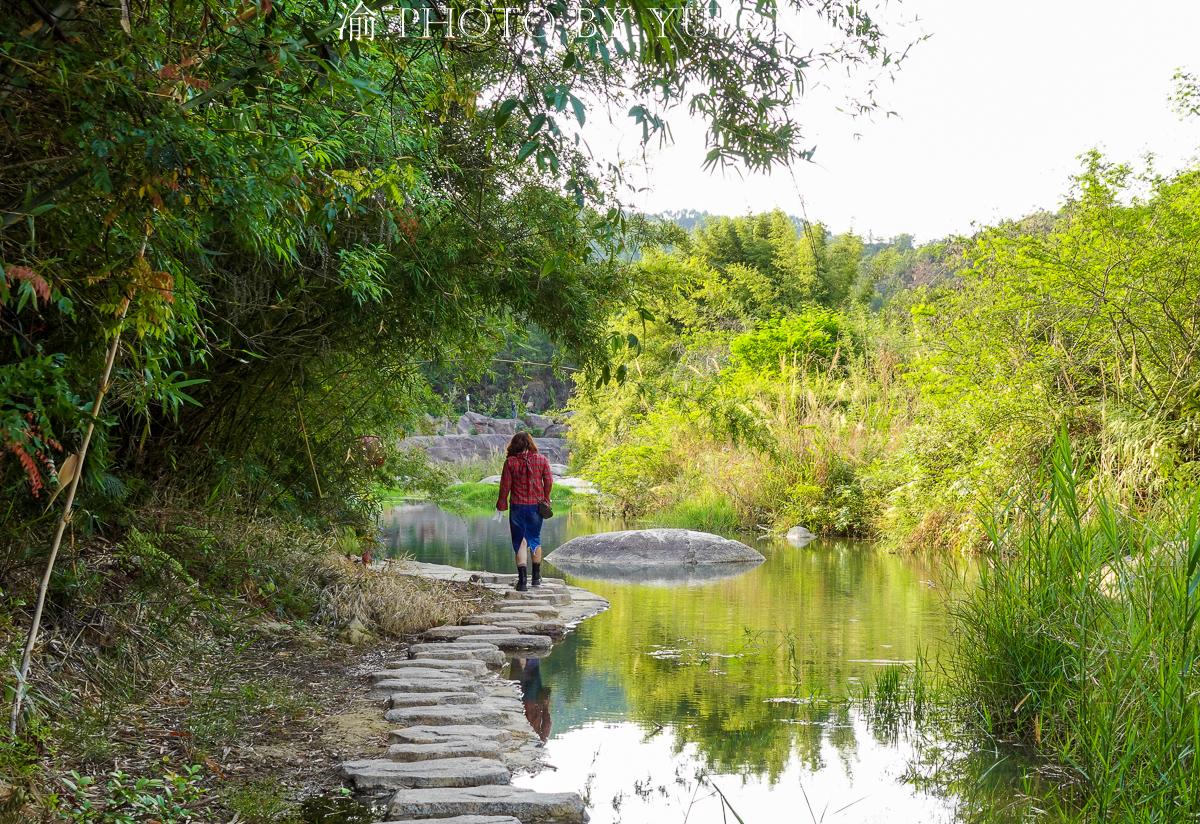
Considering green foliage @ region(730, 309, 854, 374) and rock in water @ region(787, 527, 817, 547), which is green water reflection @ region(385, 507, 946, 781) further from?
green foliage @ region(730, 309, 854, 374)

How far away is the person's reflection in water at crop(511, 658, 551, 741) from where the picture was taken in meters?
5.25

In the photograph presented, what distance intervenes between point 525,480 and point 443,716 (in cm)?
428

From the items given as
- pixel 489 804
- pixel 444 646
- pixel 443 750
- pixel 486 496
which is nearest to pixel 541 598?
pixel 444 646

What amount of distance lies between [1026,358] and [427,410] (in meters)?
6.50

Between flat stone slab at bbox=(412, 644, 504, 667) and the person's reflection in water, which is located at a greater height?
flat stone slab at bbox=(412, 644, 504, 667)

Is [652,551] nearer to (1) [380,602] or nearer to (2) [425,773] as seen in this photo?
(1) [380,602]

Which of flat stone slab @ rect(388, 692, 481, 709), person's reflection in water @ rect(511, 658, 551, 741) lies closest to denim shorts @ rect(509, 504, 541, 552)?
person's reflection in water @ rect(511, 658, 551, 741)

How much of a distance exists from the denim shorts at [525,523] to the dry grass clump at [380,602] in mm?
1243

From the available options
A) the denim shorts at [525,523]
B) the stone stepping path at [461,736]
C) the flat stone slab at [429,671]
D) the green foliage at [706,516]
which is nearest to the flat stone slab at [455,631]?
the stone stepping path at [461,736]

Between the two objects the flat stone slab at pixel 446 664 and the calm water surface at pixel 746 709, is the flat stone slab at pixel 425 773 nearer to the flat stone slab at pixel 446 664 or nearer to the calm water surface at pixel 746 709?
the calm water surface at pixel 746 709

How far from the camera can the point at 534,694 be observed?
584 cm

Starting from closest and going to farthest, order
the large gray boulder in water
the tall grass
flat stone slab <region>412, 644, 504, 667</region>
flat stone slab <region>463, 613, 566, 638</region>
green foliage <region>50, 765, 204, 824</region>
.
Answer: green foliage <region>50, 765, 204, 824</region> → the tall grass → flat stone slab <region>412, 644, 504, 667</region> → flat stone slab <region>463, 613, 566, 638</region> → the large gray boulder in water

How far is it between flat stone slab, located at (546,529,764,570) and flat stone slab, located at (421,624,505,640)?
523 cm

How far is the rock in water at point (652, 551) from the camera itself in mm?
12859
